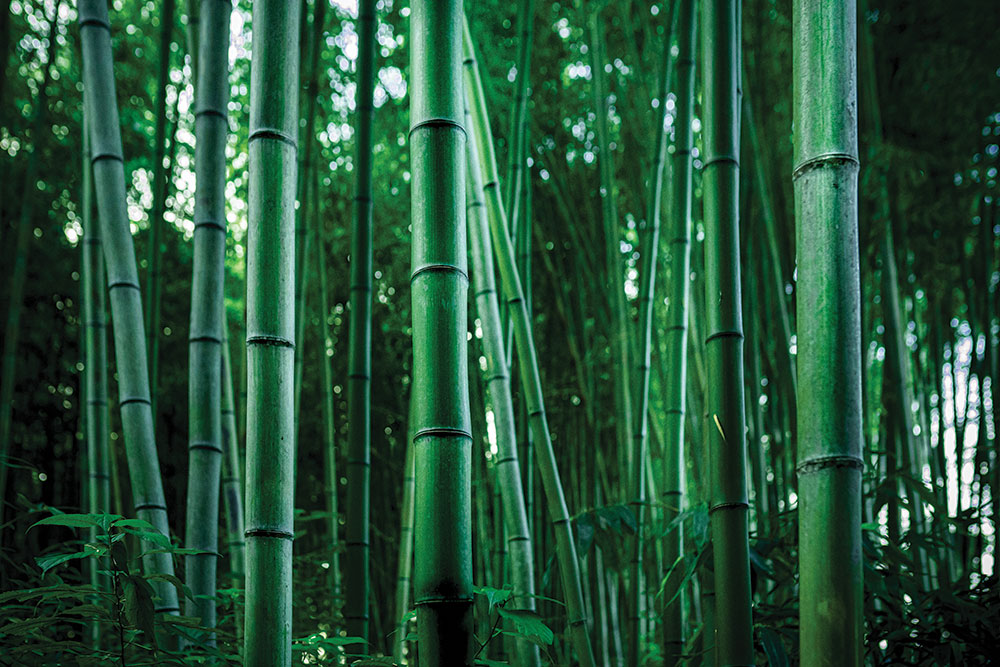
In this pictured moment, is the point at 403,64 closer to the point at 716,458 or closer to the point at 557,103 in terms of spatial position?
the point at 557,103

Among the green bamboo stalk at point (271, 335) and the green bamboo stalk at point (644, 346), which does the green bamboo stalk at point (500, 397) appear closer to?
the green bamboo stalk at point (644, 346)

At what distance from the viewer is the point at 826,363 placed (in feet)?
3.42

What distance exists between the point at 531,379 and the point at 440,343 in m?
0.91

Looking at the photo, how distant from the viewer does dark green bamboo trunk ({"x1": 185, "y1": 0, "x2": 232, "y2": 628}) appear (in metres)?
1.74

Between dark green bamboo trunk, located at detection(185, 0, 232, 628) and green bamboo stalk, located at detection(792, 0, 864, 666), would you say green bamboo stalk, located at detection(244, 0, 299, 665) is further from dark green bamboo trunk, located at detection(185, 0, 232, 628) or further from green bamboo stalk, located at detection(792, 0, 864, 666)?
green bamboo stalk, located at detection(792, 0, 864, 666)

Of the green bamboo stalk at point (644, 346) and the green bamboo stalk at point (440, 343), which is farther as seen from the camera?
the green bamboo stalk at point (644, 346)

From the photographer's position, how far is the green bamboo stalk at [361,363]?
1891mm

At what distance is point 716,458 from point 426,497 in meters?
0.48

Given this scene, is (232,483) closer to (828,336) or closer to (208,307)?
(208,307)

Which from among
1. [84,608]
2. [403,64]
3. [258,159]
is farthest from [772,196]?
[84,608]

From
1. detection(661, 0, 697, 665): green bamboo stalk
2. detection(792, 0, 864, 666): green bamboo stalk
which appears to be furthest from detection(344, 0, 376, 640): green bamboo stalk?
detection(792, 0, 864, 666): green bamboo stalk

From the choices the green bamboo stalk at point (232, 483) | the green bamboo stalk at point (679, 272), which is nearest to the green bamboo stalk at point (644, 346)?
the green bamboo stalk at point (679, 272)

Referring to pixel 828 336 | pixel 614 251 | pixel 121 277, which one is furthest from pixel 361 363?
pixel 614 251

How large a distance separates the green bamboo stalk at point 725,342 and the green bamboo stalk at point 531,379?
0.58 metres
